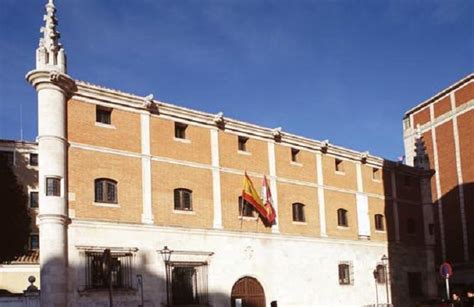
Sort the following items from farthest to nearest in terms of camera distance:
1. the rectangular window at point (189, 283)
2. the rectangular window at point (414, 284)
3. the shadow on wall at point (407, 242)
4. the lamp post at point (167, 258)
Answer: the rectangular window at point (414, 284)
the shadow on wall at point (407, 242)
the rectangular window at point (189, 283)
the lamp post at point (167, 258)

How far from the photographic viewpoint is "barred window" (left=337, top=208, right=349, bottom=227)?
4116 cm

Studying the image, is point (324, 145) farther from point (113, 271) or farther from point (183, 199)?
point (113, 271)

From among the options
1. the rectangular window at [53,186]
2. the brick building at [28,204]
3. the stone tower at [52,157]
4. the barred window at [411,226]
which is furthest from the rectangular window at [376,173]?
the rectangular window at [53,186]

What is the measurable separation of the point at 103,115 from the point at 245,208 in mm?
9771

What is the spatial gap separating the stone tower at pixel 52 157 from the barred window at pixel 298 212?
15.1 m

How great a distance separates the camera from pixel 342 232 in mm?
41031

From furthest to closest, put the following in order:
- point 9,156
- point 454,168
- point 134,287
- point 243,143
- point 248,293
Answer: point 454,168 → point 9,156 → point 243,143 → point 248,293 → point 134,287

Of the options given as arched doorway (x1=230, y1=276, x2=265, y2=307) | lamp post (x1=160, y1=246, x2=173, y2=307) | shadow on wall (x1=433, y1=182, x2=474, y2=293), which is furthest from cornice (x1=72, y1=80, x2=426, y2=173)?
shadow on wall (x1=433, y1=182, x2=474, y2=293)

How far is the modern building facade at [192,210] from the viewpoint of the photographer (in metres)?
28.0

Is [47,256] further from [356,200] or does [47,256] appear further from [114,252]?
[356,200]

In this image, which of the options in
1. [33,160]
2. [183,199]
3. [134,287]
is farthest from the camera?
[33,160]

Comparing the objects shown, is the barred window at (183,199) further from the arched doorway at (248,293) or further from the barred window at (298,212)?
the barred window at (298,212)

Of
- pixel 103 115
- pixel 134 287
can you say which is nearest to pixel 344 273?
pixel 134 287

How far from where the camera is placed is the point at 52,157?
27.6 metres
